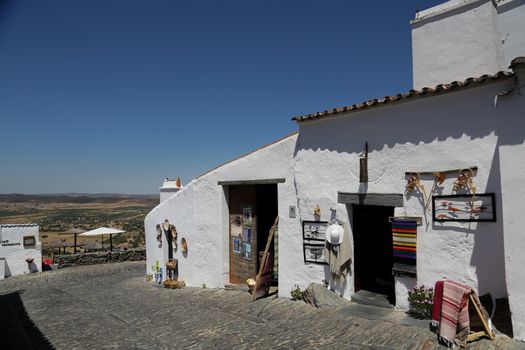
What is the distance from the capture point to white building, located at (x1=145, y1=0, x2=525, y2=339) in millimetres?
6004

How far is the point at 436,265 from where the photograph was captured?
22.1 feet

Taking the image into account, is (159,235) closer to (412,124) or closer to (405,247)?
(405,247)

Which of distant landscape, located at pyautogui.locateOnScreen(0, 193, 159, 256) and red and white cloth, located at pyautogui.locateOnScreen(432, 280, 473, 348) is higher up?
red and white cloth, located at pyautogui.locateOnScreen(432, 280, 473, 348)

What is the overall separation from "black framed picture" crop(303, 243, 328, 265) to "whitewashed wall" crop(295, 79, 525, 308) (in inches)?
28.8

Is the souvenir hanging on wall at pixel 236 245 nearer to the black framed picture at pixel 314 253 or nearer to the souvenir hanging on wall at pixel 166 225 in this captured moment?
the black framed picture at pixel 314 253

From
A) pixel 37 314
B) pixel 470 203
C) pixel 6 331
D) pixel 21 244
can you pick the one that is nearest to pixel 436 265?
pixel 470 203

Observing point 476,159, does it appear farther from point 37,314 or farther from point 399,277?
point 37,314

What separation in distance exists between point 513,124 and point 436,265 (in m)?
2.69

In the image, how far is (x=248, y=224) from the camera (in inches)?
431

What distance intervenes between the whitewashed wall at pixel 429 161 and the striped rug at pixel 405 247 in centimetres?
12

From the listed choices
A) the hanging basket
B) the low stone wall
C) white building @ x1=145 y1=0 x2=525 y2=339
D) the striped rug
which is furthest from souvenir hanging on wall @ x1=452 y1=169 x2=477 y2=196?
the low stone wall

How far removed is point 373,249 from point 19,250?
17707mm

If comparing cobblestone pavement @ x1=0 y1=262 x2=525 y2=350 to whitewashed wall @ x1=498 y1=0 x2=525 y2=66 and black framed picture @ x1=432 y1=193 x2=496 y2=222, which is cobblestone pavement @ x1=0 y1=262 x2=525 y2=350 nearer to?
black framed picture @ x1=432 y1=193 x2=496 y2=222

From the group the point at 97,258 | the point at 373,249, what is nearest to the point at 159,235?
the point at 373,249
